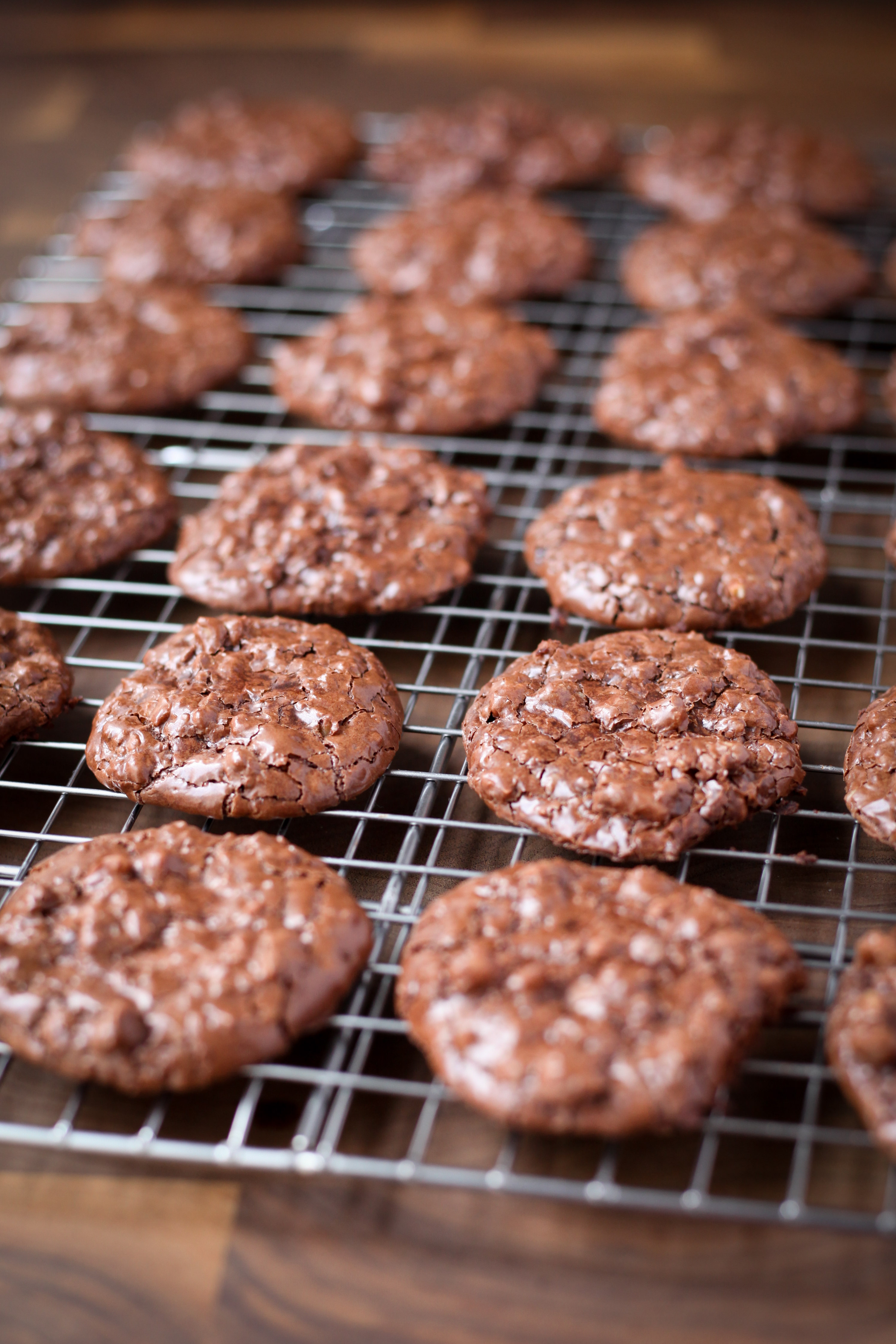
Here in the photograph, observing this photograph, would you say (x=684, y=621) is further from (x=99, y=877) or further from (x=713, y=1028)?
(x=99, y=877)

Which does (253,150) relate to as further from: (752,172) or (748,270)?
(748,270)

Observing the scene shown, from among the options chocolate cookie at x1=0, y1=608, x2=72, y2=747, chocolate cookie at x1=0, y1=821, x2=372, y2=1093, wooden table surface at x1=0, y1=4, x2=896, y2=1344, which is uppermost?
chocolate cookie at x1=0, y1=608, x2=72, y2=747

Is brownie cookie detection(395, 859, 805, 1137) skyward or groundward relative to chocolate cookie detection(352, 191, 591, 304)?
groundward

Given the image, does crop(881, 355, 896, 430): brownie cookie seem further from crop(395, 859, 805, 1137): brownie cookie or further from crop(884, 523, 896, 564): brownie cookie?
crop(395, 859, 805, 1137): brownie cookie

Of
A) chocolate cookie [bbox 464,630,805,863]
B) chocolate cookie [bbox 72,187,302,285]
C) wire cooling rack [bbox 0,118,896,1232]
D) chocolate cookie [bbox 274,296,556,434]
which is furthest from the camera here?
chocolate cookie [bbox 72,187,302,285]

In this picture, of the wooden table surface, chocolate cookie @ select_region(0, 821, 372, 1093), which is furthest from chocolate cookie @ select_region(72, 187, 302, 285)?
the wooden table surface
